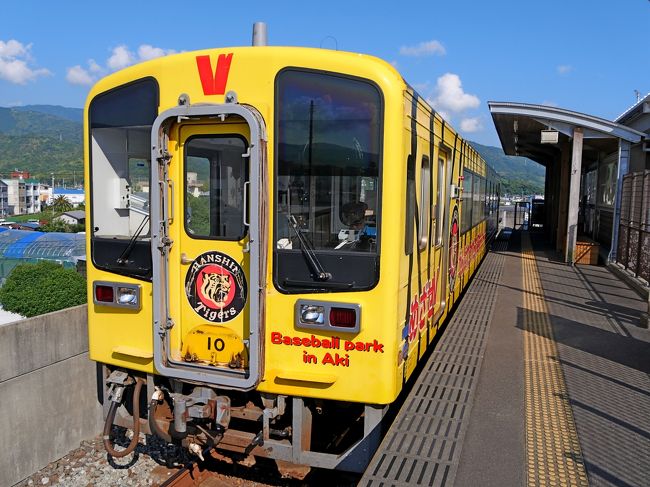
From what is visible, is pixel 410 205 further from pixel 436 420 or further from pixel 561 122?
pixel 561 122

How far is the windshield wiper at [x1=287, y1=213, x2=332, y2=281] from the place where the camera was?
3.48m

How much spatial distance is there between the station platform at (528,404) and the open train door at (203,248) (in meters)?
1.24

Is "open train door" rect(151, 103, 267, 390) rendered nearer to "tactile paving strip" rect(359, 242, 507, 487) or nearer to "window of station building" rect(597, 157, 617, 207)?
"tactile paving strip" rect(359, 242, 507, 487)

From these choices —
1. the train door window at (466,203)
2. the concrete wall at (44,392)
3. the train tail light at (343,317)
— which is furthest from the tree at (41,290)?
the train tail light at (343,317)

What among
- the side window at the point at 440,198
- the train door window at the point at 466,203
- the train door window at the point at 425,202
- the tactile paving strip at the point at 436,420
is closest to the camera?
the tactile paving strip at the point at 436,420

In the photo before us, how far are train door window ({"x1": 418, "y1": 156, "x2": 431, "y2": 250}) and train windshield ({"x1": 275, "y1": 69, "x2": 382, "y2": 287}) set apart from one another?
93 centimetres

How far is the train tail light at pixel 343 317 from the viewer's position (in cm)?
343

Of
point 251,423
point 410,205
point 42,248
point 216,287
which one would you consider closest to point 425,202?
point 410,205

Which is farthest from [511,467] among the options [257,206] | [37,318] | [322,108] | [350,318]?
[37,318]

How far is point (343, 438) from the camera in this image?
4227 millimetres

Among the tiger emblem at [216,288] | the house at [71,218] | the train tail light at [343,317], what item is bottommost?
the house at [71,218]

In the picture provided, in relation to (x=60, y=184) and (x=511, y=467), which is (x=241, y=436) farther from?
(x=60, y=184)

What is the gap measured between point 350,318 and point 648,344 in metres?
4.34

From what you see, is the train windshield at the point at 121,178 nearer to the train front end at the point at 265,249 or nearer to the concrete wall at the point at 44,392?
the train front end at the point at 265,249
